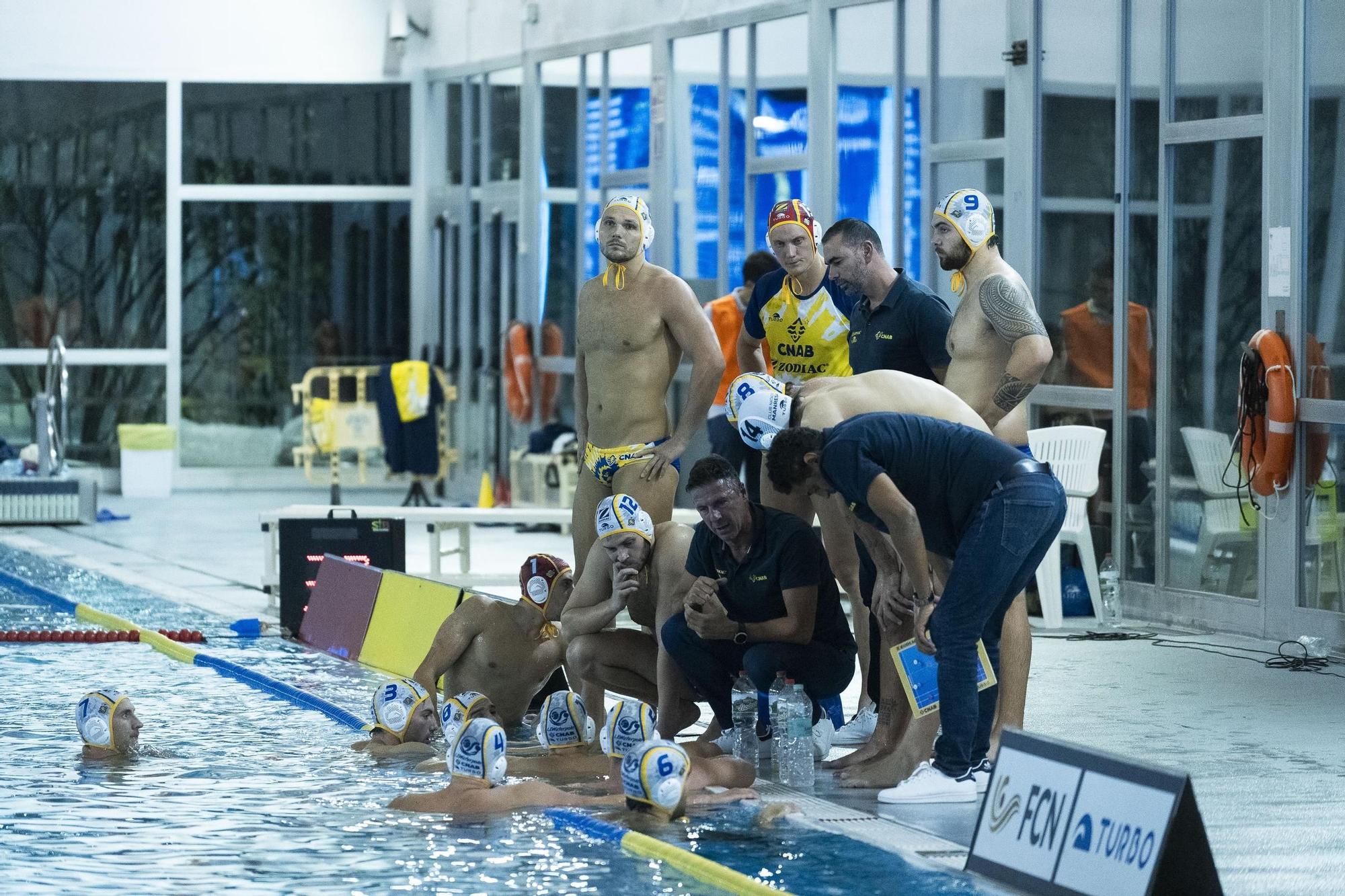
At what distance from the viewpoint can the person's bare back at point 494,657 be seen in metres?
7.42

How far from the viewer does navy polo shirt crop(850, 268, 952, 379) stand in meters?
6.74

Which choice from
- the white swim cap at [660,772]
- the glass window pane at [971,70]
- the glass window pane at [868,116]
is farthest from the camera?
the glass window pane at [868,116]

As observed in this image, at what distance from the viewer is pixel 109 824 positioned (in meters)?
5.80

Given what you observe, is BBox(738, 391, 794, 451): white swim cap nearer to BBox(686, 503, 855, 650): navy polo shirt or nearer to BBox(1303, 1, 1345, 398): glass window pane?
BBox(686, 503, 855, 650): navy polo shirt

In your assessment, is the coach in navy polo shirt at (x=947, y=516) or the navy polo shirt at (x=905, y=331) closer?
Result: the coach in navy polo shirt at (x=947, y=516)

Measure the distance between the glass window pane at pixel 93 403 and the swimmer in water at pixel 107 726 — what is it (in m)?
13.6

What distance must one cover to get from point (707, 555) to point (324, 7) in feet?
47.8

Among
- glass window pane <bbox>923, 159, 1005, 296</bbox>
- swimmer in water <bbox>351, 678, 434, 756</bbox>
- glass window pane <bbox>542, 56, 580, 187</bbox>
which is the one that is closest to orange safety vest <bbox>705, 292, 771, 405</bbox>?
glass window pane <bbox>923, 159, 1005, 296</bbox>

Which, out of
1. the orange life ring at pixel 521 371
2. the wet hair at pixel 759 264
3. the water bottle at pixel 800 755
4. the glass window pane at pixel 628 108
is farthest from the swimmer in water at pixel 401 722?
the orange life ring at pixel 521 371

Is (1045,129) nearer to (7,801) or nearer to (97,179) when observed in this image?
(7,801)

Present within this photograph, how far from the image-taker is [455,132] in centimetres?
1984

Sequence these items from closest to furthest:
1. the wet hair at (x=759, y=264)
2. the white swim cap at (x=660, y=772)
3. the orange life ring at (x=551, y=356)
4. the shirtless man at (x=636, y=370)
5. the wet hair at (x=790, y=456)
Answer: the wet hair at (x=790, y=456), the white swim cap at (x=660, y=772), the shirtless man at (x=636, y=370), the wet hair at (x=759, y=264), the orange life ring at (x=551, y=356)

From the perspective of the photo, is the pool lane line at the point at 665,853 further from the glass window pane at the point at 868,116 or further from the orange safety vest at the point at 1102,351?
the glass window pane at the point at 868,116

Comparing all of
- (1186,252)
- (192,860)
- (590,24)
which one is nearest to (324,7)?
(590,24)
